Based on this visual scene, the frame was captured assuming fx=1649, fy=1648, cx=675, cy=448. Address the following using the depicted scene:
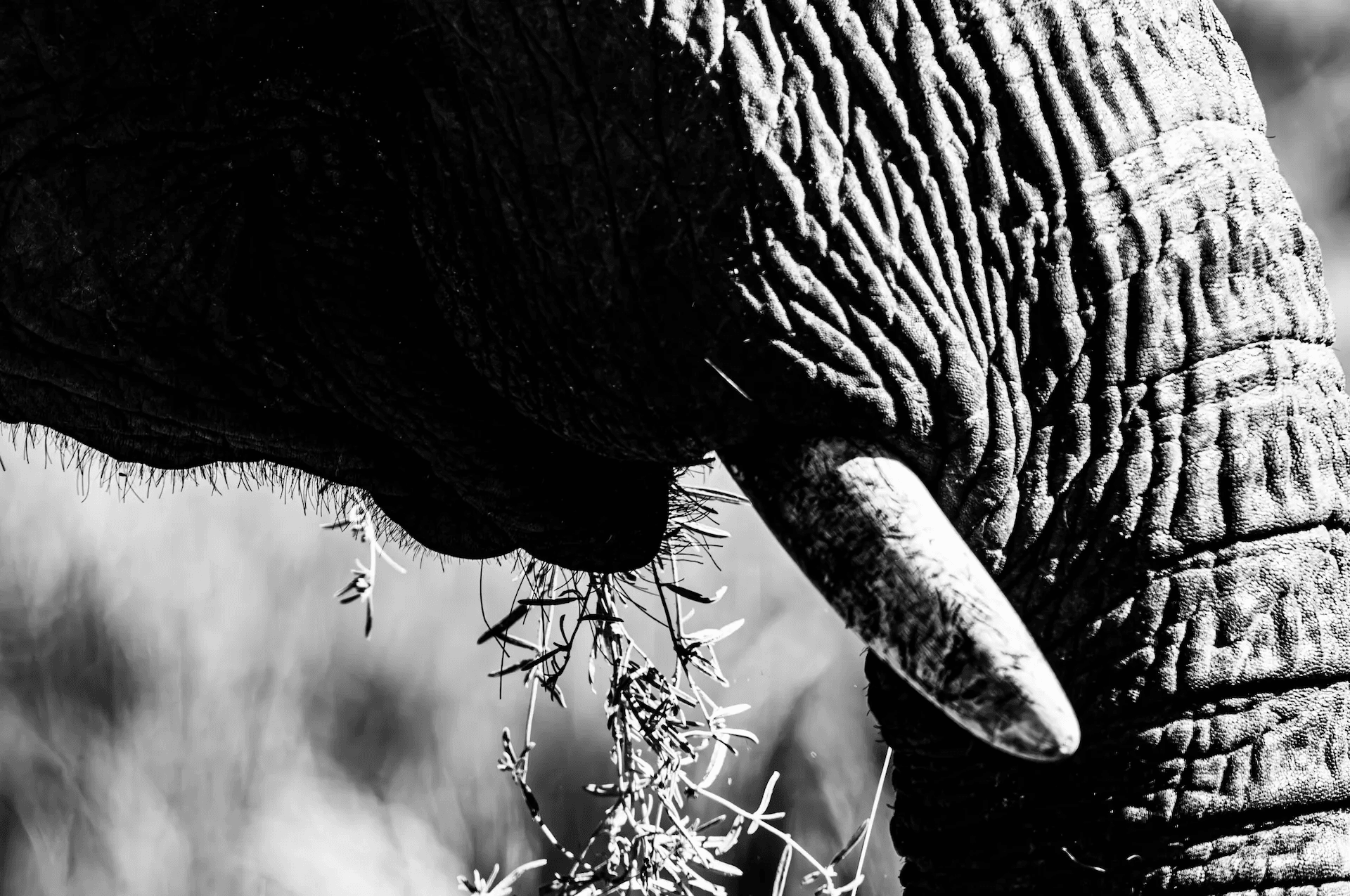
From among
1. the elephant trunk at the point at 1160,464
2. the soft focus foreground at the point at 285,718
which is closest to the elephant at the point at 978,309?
the elephant trunk at the point at 1160,464

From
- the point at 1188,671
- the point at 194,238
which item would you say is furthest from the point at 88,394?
the point at 1188,671

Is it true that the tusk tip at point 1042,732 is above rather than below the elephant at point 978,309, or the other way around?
below

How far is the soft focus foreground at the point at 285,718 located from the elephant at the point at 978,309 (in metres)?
2.74

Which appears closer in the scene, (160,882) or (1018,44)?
(1018,44)

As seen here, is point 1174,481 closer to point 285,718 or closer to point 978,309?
point 978,309

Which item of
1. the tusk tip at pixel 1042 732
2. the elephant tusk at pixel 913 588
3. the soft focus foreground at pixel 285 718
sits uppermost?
the soft focus foreground at pixel 285 718

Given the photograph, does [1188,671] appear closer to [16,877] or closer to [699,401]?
[699,401]

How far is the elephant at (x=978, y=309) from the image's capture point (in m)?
1.53

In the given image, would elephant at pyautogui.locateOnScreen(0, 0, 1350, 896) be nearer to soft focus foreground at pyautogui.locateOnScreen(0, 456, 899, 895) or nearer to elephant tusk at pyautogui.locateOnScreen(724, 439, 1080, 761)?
elephant tusk at pyautogui.locateOnScreen(724, 439, 1080, 761)

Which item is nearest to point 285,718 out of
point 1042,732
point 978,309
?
point 978,309

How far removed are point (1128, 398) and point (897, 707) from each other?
1.32 ft

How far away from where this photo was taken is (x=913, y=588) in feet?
4.85

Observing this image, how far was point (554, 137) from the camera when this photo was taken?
5.50ft

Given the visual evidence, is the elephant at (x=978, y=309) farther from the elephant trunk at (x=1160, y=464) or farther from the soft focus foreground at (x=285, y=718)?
the soft focus foreground at (x=285, y=718)
